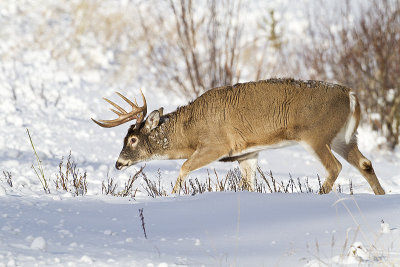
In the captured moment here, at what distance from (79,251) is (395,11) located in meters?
9.83

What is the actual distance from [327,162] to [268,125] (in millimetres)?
814

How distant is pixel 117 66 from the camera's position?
19391 mm

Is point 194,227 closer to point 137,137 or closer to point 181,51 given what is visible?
point 137,137

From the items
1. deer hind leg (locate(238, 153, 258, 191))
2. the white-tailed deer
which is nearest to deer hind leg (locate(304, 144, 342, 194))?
the white-tailed deer

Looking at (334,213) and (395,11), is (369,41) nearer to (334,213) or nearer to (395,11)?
(395,11)

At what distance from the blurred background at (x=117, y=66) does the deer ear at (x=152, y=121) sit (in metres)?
1.72

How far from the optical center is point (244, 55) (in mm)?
21719

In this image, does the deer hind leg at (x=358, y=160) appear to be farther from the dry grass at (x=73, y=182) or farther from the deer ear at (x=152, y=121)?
the dry grass at (x=73, y=182)

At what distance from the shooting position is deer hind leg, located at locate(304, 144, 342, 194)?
A: 24.6ft

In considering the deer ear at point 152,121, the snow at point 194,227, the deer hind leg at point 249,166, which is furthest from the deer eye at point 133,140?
the deer hind leg at point 249,166

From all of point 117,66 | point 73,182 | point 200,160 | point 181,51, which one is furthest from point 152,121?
point 117,66

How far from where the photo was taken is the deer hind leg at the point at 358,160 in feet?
25.6

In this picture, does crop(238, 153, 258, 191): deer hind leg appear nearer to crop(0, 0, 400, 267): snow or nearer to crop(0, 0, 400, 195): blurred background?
crop(0, 0, 400, 267): snow

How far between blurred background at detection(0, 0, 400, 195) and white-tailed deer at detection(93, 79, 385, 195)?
236 cm
